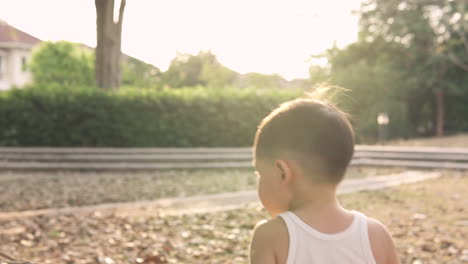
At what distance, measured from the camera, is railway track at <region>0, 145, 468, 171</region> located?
43.4 feet

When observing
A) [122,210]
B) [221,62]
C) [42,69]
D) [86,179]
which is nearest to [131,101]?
[86,179]

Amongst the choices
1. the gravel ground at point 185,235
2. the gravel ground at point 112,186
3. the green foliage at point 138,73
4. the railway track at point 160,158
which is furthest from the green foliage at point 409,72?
the green foliage at point 138,73

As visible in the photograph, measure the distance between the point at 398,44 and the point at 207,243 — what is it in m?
31.3

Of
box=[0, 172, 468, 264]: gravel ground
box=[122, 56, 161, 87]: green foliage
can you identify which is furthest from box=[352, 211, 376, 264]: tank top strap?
box=[122, 56, 161, 87]: green foliage

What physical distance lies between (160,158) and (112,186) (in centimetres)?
401

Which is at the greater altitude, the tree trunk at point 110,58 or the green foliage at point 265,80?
the green foliage at point 265,80

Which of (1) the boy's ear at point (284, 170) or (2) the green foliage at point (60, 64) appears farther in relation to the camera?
(2) the green foliage at point (60, 64)

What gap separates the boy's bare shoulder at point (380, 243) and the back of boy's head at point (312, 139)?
0.68 ft

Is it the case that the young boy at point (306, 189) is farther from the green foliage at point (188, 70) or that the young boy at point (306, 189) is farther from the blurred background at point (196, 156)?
the green foliage at point (188, 70)

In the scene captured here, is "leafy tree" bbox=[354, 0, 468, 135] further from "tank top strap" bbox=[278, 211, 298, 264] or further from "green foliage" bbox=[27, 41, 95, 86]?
"tank top strap" bbox=[278, 211, 298, 264]

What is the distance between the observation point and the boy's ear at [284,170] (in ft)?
5.03

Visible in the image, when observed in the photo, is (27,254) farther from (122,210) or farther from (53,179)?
(53,179)

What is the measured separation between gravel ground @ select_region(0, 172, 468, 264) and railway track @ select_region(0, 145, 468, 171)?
21.0ft

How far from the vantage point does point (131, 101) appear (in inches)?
605
